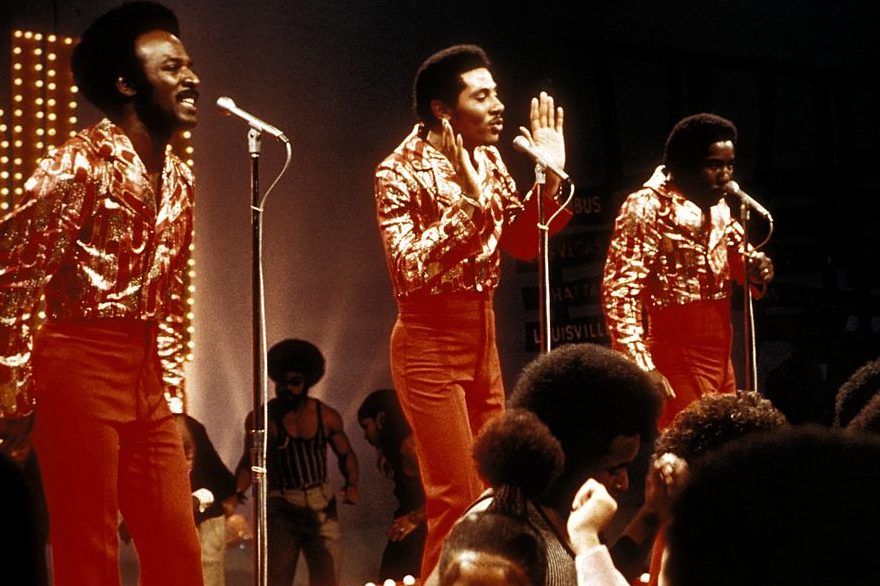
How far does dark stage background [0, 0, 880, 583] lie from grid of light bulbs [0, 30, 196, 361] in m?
0.10

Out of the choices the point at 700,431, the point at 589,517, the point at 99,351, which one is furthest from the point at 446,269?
the point at 589,517

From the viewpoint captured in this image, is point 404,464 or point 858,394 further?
point 404,464

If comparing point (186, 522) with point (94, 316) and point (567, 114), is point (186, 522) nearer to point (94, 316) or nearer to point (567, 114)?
point (94, 316)

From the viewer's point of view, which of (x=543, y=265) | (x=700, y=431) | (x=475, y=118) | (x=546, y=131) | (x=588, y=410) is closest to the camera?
(x=588, y=410)

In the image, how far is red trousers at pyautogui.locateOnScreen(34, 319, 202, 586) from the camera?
11.0 ft

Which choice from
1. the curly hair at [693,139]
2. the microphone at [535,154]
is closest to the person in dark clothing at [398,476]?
the curly hair at [693,139]

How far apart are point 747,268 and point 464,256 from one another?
205 cm

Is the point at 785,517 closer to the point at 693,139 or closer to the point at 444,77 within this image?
the point at 444,77

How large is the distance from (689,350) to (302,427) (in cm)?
212

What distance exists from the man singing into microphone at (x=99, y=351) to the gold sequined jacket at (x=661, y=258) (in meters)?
2.47

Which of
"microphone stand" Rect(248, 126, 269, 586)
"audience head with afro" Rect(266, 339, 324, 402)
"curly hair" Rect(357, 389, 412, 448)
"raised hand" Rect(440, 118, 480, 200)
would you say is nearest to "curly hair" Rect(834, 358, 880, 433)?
"raised hand" Rect(440, 118, 480, 200)

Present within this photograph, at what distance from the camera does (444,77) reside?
457cm

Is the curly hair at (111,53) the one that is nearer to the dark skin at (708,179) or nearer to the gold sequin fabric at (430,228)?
the gold sequin fabric at (430,228)

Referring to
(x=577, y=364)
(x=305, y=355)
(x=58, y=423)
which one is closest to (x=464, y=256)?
(x=58, y=423)
